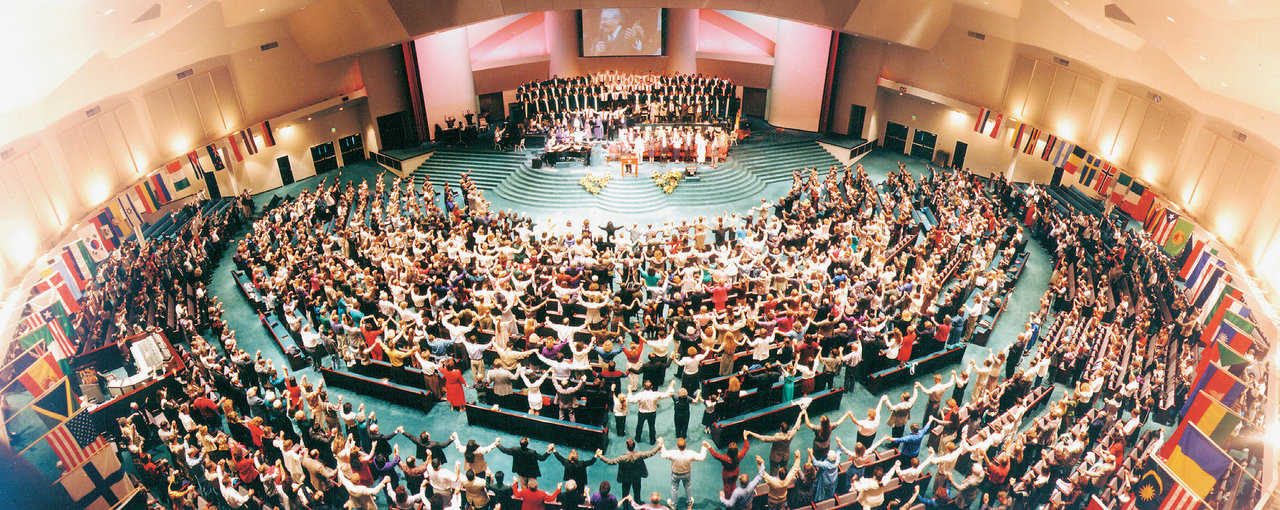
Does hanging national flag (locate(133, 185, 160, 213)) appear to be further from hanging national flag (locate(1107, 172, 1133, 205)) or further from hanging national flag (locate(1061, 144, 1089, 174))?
hanging national flag (locate(1061, 144, 1089, 174))

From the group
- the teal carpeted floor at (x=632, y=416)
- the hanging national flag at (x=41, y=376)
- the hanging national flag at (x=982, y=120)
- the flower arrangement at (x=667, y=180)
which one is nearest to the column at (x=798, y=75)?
the hanging national flag at (x=982, y=120)

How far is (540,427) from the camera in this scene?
1070 cm

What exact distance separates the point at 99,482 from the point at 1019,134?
24.9 meters

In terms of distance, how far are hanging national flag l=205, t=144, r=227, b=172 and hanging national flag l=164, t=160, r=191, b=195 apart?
887 millimetres

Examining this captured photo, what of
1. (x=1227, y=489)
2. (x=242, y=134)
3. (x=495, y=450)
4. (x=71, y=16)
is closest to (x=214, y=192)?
(x=242, y=134)

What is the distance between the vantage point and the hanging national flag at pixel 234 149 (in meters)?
21.0

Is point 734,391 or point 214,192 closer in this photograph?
point 734,391

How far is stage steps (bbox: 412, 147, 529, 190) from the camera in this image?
24.2m

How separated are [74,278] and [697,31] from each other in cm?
2397

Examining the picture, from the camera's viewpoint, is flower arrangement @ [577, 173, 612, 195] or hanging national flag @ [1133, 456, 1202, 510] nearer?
hanging national flag @ [1133, 456, 1202, 510]

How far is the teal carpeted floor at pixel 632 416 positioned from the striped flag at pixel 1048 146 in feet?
12.5

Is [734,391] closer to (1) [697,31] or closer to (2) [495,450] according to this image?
(2) [495,450]

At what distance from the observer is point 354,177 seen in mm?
24781

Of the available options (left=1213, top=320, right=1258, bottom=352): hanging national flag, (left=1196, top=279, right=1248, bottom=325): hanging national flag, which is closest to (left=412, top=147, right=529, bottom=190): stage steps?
(left=1196, top=279, right=1248, bottom=325): hanging national flag
